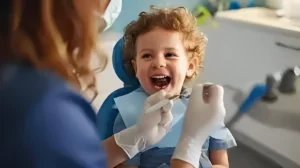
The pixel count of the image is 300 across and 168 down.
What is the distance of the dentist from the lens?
23.0 inches

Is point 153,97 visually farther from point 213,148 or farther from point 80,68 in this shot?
point 80,68

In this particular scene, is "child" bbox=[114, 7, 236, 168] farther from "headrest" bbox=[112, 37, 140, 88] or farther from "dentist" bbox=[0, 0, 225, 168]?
"dentist" bbox=[0, 0, 225, 168]

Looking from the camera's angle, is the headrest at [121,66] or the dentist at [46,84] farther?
the headrest at [121,66]

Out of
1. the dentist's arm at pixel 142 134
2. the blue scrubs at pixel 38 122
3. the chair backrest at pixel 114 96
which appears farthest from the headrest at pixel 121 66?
the blue scrubs at pixel 38 122

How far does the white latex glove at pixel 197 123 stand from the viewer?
1194 millimetres

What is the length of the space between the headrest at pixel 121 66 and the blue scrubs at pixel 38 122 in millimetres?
887

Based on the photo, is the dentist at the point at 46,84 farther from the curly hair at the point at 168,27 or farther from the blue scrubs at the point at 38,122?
the curly hair at the point at 168,27

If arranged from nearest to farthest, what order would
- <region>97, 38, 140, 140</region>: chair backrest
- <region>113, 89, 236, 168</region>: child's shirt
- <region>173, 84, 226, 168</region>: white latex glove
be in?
<region>173, 84, 226, 168</region>: white latex glove → <region>113, 89, 236, 168</region>: child's shirt → <region>97, 38, 140, 140</region>: chair backrest

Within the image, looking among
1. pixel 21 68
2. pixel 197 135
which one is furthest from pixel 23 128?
pixel 197 135

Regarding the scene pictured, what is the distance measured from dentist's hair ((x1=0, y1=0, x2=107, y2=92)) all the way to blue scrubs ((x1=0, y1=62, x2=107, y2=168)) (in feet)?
0.09

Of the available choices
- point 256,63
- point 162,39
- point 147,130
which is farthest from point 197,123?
point 256,63

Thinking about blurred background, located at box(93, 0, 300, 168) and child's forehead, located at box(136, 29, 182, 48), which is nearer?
child's forehead, located at box(136, 29, 182, 48)

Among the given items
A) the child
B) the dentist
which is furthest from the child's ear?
the dentist

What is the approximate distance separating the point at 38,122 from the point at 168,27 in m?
0.87
